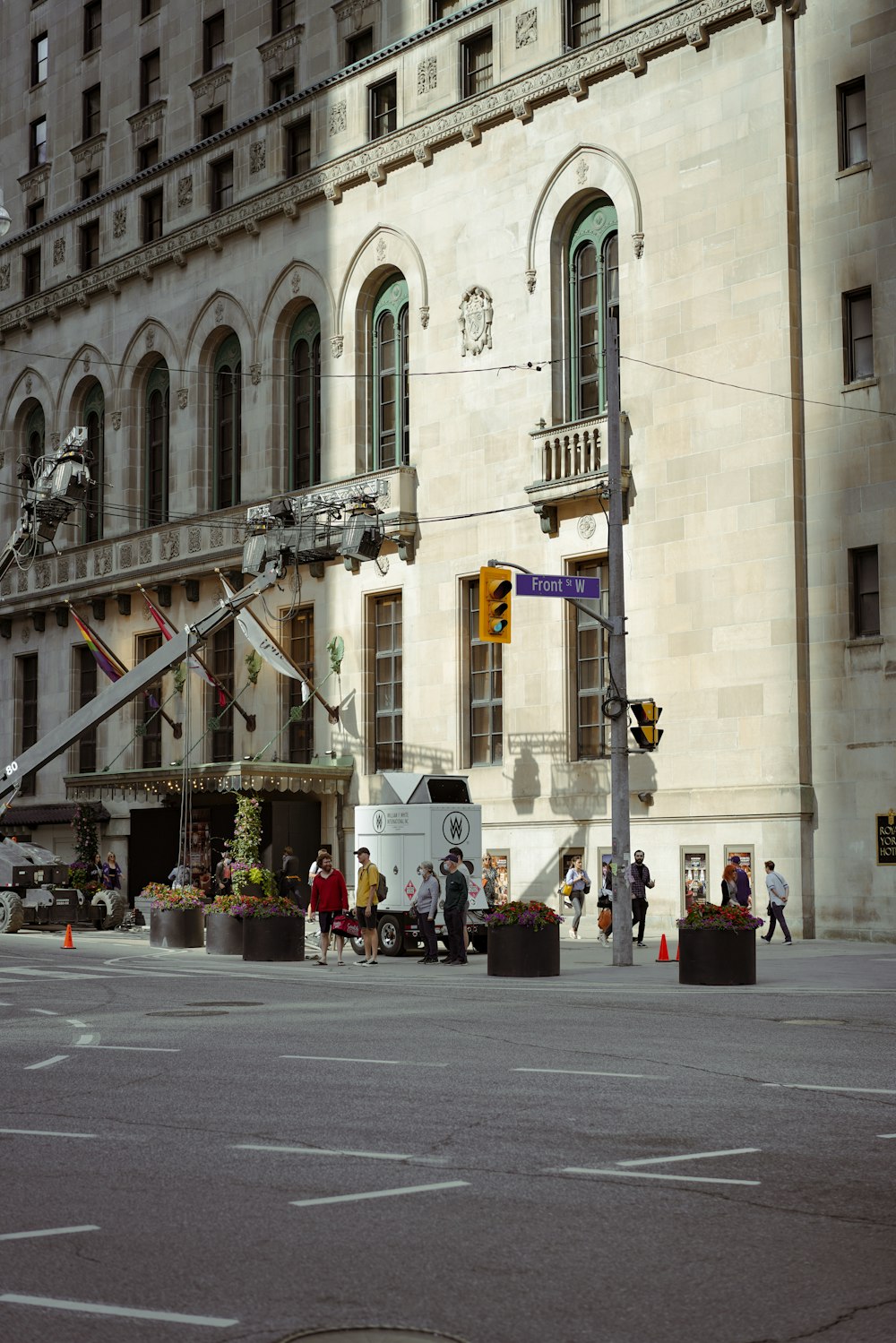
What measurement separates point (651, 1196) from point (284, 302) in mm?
40775

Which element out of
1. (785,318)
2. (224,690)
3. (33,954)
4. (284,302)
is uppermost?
(284,302)

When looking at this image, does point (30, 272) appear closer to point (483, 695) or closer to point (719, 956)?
point (483, 695)

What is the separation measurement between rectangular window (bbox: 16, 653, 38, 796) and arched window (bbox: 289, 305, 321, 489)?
→ 13985 mm

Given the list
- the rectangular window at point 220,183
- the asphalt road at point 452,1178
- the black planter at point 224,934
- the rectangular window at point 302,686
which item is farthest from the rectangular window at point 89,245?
the asphalt road at point 452,1178

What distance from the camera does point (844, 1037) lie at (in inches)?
591

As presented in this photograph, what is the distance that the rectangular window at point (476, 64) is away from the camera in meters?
41.2

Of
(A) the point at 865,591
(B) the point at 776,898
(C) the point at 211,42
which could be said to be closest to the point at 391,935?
(B) the point at 776,898

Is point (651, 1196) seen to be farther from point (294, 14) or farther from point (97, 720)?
point (294, 14)

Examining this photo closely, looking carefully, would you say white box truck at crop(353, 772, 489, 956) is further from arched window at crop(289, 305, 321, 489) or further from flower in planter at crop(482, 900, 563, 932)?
arched window at crop(289, 305, 321, 489)

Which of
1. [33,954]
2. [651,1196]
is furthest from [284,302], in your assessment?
[651,1196]

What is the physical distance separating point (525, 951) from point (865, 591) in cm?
1262

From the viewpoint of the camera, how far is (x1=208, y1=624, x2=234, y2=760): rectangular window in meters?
47.2

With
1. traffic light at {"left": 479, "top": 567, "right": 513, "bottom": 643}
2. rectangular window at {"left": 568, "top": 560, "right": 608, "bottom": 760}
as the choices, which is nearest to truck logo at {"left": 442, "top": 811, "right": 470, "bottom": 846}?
rectangular window at {"left": 568, "top": 560, "right": 608, "bottom": 760}

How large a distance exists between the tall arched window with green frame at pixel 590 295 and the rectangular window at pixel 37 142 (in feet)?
87.0
